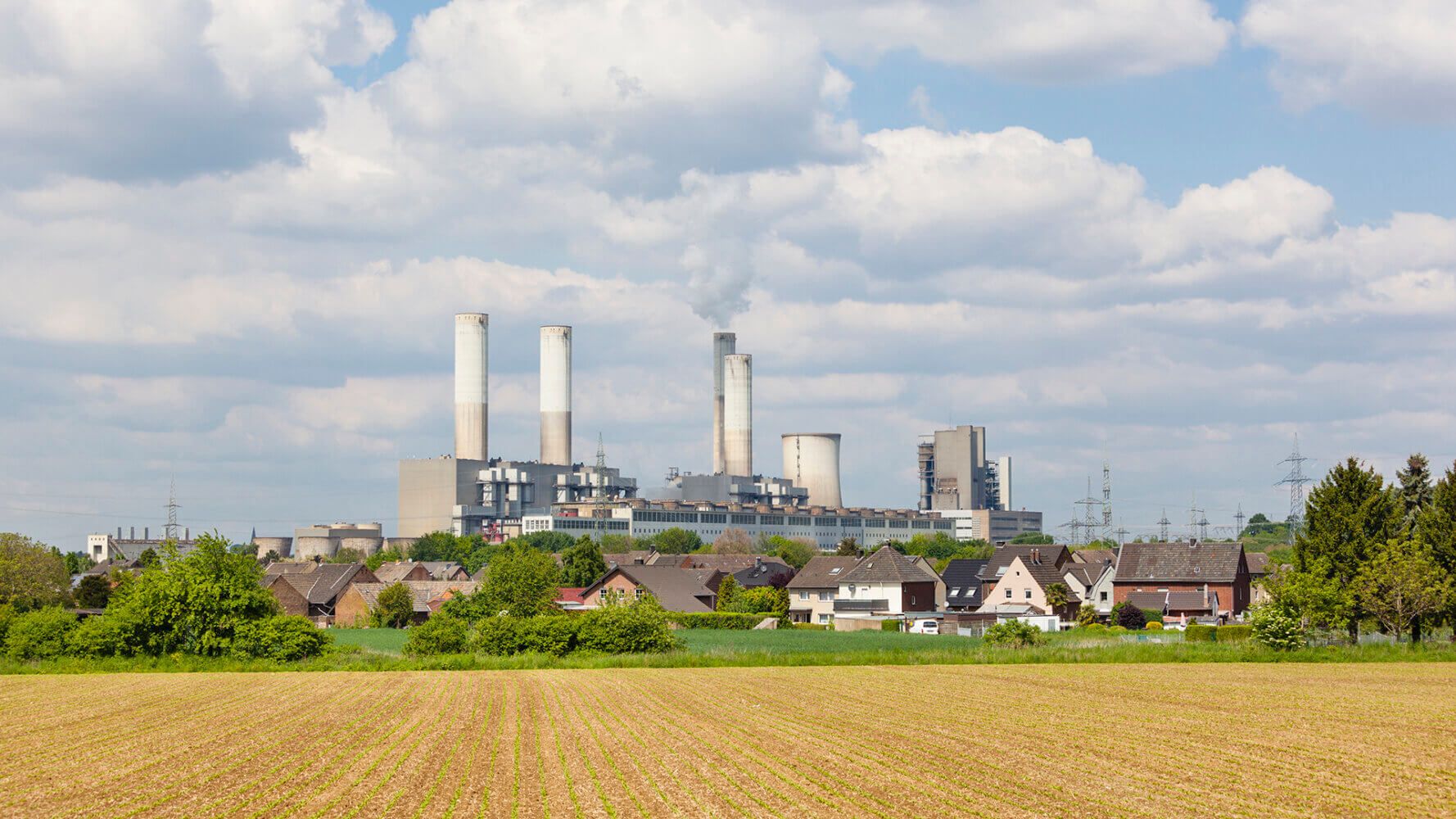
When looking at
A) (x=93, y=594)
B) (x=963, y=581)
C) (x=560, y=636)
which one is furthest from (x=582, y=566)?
(x=560, y=636)

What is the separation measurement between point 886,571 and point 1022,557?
498 inches

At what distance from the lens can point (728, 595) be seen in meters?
125

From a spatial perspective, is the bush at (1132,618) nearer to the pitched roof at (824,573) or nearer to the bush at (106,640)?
the pitched roof at (824,573)

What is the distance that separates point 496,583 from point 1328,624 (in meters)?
48.9

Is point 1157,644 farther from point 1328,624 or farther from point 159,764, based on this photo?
point 159,764

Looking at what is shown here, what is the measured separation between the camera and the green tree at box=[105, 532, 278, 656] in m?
64.9

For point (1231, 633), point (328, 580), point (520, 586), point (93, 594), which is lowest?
point (1231, 633)

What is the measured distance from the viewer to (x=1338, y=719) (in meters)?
34.6

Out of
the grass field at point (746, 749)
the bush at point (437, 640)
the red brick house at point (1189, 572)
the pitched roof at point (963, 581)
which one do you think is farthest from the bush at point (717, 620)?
the grass field at point (746, 749)

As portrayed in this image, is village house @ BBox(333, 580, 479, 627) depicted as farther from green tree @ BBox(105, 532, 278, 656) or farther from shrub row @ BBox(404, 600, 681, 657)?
green tree @ BBox(105, 532, 278, 656)

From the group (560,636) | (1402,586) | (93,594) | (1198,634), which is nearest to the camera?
(1402,586)

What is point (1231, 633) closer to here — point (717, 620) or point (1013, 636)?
point (1013, 636)

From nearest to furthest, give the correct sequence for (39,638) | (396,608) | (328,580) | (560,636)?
(39,638)
(560,636)
(396,608)
(328,580)

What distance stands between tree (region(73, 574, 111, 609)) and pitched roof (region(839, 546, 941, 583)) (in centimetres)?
6640
